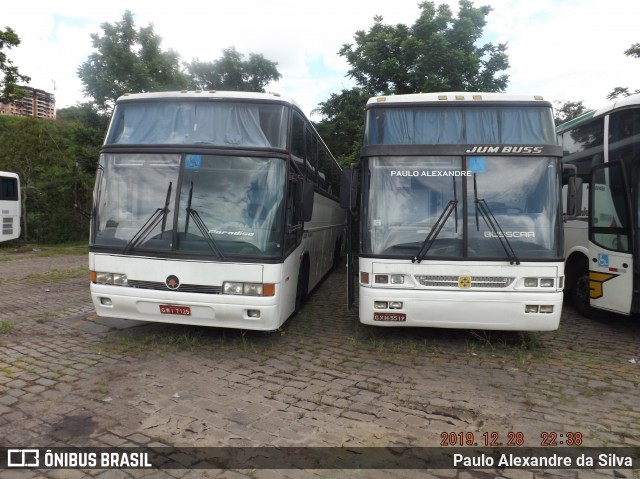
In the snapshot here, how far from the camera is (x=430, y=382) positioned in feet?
15.6

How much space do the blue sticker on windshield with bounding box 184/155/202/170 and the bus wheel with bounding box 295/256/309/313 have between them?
254 centimetres

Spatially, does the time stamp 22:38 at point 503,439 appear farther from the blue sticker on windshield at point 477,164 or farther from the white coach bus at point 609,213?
the white coach bus at point 609,213

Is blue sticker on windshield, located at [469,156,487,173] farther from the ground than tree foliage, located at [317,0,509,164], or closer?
closer

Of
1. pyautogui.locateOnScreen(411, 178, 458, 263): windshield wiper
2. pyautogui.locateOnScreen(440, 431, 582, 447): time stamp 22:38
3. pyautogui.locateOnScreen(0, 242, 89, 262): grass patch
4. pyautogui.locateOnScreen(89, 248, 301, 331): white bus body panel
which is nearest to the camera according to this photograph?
pyautogui.locateOnScreen(440, 431, 582, 447): time stamp 22:38

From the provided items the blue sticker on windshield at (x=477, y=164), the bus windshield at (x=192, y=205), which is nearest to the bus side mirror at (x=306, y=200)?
the bus windshield at (x=192, y=205)

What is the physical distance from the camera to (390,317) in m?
5.53

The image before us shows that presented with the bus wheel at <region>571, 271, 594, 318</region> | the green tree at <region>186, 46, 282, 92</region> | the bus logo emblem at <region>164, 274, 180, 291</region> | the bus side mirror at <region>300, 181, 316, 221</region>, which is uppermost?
the green tree at <region>186, 46, 282, 92</region>

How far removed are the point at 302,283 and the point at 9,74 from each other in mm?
17691

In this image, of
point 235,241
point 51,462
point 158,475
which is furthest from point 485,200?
point 51,462

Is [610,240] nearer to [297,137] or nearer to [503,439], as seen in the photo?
[503,439]

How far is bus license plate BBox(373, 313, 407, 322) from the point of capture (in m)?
5.49

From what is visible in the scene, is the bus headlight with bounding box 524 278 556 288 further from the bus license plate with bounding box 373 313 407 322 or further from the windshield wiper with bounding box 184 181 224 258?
the windshield wiper with bounding box 184 181 224 258

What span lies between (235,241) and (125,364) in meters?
1.95

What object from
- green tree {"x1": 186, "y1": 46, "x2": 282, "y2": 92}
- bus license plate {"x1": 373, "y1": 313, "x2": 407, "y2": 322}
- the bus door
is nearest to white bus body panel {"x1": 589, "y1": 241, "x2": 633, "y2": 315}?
the bus door
